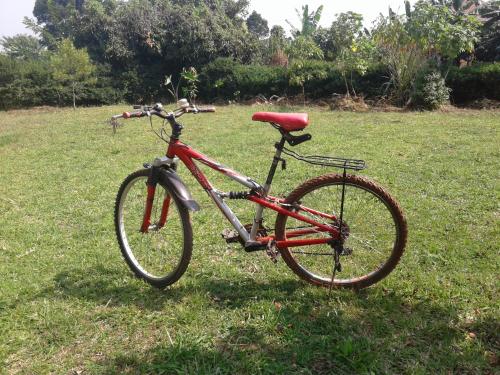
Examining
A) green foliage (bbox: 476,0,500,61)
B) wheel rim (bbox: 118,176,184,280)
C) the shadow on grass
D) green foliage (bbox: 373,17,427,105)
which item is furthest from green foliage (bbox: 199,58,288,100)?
the shadow on grass

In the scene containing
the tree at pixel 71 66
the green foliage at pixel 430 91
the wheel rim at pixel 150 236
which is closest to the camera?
the wheel rim at pixel 150 236

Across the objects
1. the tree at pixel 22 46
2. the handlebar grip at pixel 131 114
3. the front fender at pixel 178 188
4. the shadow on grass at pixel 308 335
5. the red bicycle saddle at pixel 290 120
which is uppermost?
the tree at pixel 22 46

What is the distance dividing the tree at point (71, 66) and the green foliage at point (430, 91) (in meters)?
12.7

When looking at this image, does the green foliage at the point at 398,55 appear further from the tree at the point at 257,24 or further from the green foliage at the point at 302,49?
the tree at the point at 257,24

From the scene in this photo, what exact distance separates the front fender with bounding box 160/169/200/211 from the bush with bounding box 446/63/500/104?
1183cm

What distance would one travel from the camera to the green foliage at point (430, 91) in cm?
1127

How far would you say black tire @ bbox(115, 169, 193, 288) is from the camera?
287cm

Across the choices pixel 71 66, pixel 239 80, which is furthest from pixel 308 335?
pixel 71 66

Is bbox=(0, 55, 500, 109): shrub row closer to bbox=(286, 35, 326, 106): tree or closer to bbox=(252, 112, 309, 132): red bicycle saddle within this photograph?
bbox=(286, 35, 326, 106): tree

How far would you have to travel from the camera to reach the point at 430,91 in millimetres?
11242

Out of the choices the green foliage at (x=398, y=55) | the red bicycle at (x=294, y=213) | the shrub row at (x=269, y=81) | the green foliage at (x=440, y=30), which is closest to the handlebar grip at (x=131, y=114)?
the red bicycle at (x=294, y=213)

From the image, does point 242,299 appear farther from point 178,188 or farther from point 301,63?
point 301,63

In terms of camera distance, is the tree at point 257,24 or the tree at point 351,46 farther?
the tree at point 257,24

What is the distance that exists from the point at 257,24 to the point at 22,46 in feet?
81.7
